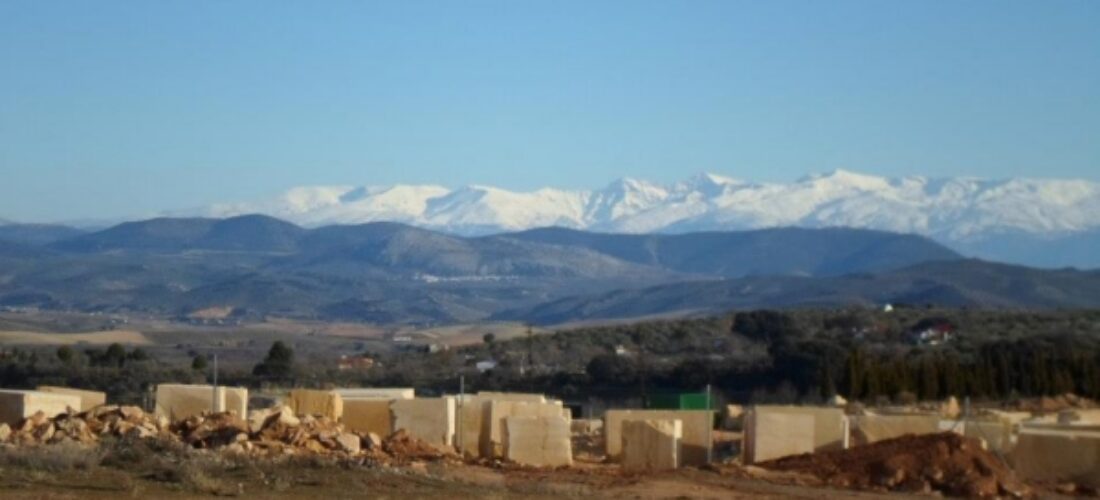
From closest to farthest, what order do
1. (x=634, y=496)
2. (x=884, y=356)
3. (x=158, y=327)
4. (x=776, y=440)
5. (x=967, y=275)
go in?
(x=634, y=496), (x=776, y=440), (x=884, y=356), (x=158, y=327), (x=967, y=275)

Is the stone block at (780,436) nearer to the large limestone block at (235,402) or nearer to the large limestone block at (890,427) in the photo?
the large limestone block at (890,427)

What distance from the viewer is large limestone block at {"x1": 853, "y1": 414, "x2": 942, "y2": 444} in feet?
94.9

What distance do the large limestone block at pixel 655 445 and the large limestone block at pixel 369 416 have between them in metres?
3.54

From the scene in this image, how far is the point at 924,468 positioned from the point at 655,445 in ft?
12.8

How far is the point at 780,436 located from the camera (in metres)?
28.1

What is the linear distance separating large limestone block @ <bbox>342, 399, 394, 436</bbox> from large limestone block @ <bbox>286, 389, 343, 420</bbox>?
16 cm

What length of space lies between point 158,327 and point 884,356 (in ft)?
249

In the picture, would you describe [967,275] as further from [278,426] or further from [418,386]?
[278,426]

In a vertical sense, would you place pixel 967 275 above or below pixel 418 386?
A: above

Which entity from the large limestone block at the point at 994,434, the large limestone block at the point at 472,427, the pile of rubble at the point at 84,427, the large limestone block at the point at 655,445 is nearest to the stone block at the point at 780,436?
the large limestone block at the point at 655,445

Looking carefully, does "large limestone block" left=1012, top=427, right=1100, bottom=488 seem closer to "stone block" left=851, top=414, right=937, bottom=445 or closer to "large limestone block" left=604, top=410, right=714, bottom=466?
"stone block" left=851, top=414, right=937, bottom=445

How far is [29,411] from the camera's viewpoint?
2814 cm

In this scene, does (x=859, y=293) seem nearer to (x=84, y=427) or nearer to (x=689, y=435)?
(x=689, y=435)

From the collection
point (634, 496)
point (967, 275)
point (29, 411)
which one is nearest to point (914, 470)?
point (634, 496)
